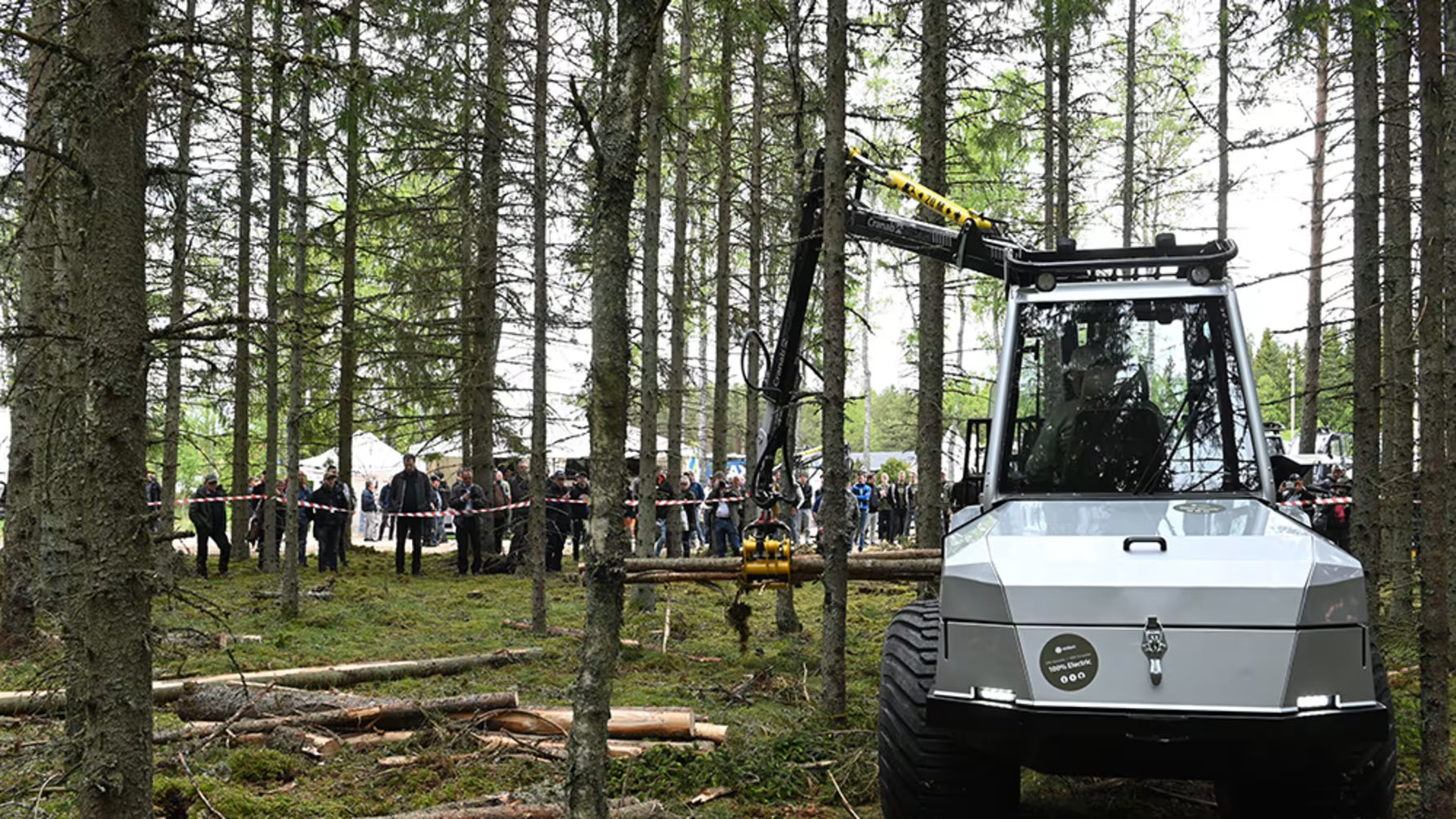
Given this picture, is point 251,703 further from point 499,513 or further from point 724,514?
point 724,514

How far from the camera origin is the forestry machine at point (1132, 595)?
4391 mm

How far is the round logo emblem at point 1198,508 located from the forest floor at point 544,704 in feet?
6.18

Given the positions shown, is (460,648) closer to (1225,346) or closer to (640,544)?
(640,544)

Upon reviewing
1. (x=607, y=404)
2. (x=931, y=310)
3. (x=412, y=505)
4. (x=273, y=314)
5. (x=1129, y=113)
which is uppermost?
(x=1129, y=113)

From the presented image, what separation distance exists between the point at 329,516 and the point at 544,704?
1176 centimetres

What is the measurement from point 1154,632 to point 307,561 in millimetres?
19612

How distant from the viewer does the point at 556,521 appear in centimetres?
2092

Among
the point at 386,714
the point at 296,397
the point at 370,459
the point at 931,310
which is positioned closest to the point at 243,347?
the point at 296,397

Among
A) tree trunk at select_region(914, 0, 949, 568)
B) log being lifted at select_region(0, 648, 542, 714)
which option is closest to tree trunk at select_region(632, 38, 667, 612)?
log being lifted at select_region(0, 648, 542, 714)

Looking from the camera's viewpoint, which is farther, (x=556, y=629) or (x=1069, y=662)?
(x=556, y=629)

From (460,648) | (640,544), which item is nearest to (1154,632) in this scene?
(460,648)

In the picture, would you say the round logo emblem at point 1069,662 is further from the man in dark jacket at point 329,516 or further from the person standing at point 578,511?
the person standing at point 578,511

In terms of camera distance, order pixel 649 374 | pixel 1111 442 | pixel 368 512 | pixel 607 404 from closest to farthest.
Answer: pixel 607 404, pixel 1111 442, pixel 649 374, pixel 368 512

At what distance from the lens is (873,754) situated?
6820 mm
